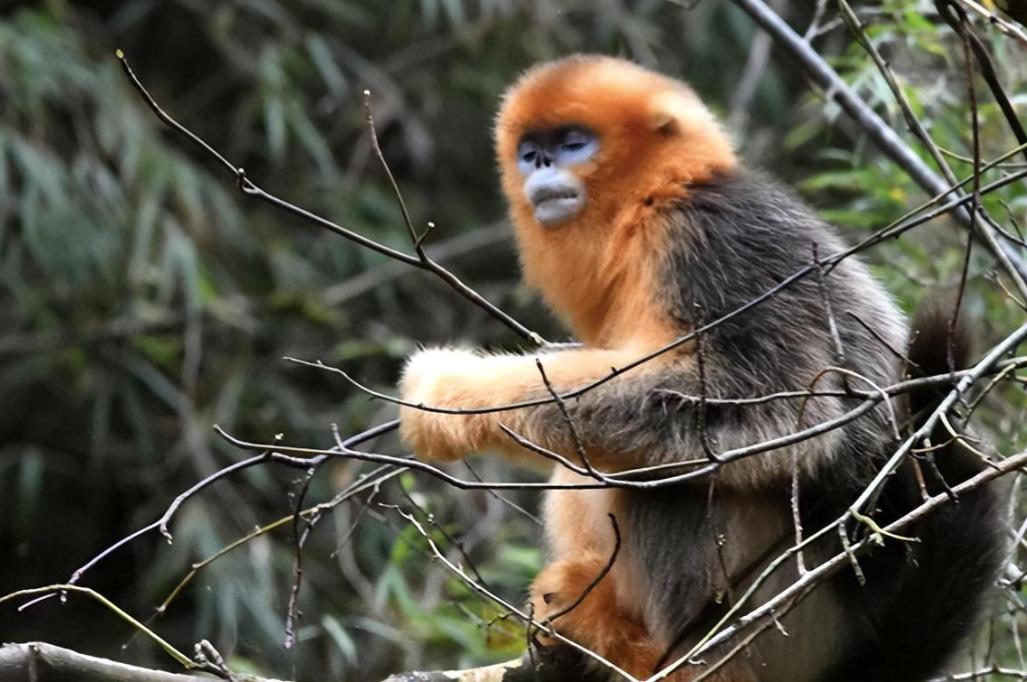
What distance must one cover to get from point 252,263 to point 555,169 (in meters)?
4.43

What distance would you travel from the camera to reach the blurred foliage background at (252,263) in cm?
628

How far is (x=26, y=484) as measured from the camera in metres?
6.55

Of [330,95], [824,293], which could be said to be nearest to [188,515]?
[330,95]

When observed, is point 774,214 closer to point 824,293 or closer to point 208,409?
point 824,293

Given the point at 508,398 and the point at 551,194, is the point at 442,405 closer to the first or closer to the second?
the point at 508,398

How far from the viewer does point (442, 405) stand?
3170 millimetres

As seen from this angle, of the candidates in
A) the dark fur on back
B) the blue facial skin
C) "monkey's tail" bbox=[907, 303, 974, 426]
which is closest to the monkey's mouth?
the blue facial skin

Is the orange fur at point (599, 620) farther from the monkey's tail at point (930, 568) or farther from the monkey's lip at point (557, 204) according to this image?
the monkey's lip at point (557, 204)

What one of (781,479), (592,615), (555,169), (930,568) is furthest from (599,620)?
(555,169)

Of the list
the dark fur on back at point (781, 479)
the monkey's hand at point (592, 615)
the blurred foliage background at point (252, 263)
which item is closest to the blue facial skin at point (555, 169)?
the dark fur on back at point (781, 479)

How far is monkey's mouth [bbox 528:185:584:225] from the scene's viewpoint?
3.46 meters

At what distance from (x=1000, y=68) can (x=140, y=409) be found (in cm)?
418

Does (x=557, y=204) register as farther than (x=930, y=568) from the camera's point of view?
Yes

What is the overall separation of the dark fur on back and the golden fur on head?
0.16 metres
